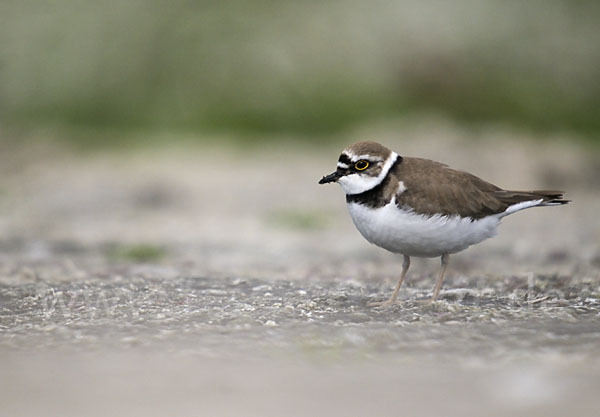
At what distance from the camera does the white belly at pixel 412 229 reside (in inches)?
247

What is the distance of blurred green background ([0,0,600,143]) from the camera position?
20438mm

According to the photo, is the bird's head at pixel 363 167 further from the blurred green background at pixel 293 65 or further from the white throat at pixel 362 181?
the blurred green background at pixel 293 65

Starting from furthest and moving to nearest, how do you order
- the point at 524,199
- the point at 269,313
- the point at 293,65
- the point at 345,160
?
the point at 293,65 < the point at 524,199 < the point at 345,160 < the point at 269,313

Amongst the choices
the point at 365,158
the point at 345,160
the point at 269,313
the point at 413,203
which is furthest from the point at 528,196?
the point at 269,313

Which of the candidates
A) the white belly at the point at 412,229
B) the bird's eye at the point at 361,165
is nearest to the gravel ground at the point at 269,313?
the white belly at the point at 412,229

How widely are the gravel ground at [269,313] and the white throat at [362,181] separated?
99cm

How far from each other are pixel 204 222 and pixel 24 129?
9447 mm

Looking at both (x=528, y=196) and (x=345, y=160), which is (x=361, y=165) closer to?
(x=345, y=160)

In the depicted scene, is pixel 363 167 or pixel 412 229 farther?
pixel 363 167

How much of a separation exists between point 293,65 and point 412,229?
16.1 m

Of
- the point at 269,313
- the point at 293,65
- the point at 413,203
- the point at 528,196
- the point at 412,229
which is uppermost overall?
the point at 293,65

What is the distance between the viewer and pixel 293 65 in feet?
71.6

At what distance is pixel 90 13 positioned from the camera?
23250 mm

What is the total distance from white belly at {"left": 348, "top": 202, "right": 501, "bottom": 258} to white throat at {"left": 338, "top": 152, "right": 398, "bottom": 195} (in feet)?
0.45
